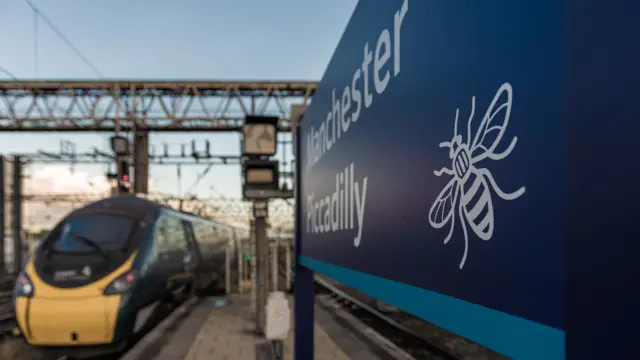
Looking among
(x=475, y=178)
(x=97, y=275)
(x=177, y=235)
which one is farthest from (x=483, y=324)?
(x=177, y=235)

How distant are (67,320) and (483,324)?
9.32 metres

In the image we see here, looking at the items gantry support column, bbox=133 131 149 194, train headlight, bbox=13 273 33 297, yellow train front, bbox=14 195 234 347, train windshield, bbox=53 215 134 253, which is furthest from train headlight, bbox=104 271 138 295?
gantry support column, bbox=133 131 149 194

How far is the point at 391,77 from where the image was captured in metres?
2.10

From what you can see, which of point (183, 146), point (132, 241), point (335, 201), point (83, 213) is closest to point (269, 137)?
point (132, 241)

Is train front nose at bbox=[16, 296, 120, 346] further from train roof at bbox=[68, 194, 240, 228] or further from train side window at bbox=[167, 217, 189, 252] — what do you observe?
train side window at bbox=[167, 217, 189, 252]

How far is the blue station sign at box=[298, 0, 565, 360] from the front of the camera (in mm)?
1095

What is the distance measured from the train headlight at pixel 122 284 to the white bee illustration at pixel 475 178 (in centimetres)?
910

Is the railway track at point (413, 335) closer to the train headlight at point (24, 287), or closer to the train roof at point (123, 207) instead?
the train roof at point (123, 207)

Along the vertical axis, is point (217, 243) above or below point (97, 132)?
below

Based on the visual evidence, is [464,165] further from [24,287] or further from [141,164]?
[141,164]

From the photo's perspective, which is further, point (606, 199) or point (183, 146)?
point (183, 146)

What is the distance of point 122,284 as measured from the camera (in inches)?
388

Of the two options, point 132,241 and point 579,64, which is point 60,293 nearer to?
point 132,241

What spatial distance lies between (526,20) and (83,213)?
→ 11.3 m
